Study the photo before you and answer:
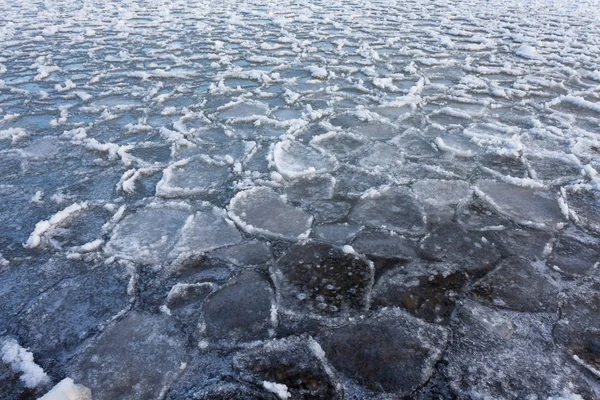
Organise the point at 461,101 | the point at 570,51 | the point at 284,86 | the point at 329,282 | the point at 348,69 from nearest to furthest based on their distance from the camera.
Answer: the point at 329,282 → the point at 461,101 → the point at 284,86 → the point at 348,69 → the point at 570,51

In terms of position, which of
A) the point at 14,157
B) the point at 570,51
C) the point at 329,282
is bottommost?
the point at 14,157

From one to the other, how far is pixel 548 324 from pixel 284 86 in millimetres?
3561

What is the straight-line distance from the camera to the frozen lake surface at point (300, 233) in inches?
57.6

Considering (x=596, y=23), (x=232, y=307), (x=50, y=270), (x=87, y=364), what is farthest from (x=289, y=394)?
(x=596, y=23)

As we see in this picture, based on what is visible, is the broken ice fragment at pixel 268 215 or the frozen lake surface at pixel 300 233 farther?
the broken ice fragment at pixel 268 215

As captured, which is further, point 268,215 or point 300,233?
point 268,215

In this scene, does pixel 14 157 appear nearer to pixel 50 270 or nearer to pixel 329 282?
pixel 50 270

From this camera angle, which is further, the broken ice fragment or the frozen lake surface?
the broken ice fragment

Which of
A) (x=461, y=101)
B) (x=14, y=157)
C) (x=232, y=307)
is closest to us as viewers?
(x=232, y=307)

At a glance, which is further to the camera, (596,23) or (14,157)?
(596,23)

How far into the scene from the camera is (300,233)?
214 centimetres

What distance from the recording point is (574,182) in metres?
2.58

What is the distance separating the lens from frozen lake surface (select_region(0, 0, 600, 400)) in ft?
4.80

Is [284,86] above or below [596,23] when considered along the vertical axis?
below
